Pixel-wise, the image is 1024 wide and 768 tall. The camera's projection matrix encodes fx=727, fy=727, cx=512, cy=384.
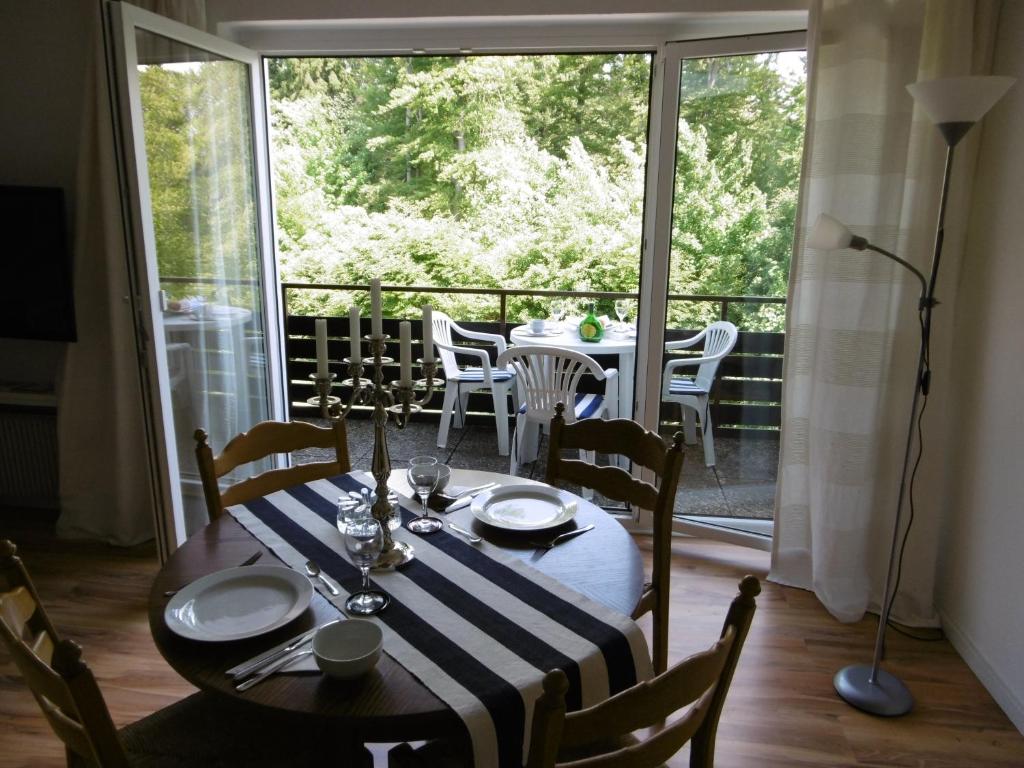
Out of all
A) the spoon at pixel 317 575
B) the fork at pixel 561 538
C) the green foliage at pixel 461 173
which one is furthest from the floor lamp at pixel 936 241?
the green foliage at pixel 461 173

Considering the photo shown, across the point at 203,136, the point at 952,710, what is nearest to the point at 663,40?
A: the point at 203,136

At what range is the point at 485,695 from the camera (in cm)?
106

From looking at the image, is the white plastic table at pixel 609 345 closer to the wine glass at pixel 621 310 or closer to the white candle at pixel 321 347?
the wine glass at pixel 621 310

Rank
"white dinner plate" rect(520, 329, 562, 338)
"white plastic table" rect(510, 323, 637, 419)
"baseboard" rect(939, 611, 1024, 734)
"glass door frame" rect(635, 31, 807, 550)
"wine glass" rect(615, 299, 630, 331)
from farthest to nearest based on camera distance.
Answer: "wine glass" rect(615, 299, 630, 331) < "white dinner plate" rect(520, 329, 562, 338) < "white plastic table" rect(510, 323, 637, 419) < "glass door frame" rect(635, 31, 807, 550) < "baseboard" rect(939, 611, 1024, 734)

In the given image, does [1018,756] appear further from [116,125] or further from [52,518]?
[52,518]

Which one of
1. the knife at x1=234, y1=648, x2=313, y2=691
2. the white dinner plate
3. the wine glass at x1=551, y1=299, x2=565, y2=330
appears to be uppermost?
the wine glass at x1=551, y1=299, x2=565, y2=330

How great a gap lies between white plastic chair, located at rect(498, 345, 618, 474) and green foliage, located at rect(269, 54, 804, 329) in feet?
10.3

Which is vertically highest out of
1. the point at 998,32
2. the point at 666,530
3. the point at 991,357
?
the point at 998,32

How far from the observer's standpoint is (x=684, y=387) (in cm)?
302

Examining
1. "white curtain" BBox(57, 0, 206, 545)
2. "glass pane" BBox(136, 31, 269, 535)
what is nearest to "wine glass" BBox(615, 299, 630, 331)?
"glass pane" BBox(136, 31, 269, 535)

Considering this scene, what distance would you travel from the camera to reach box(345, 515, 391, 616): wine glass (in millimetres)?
1283

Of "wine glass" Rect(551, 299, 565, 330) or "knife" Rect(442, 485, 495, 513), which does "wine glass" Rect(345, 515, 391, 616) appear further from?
"wine glass" Rect(551, 299, 565, 330)

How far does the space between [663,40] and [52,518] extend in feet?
10.7

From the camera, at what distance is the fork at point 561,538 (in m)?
1.52
